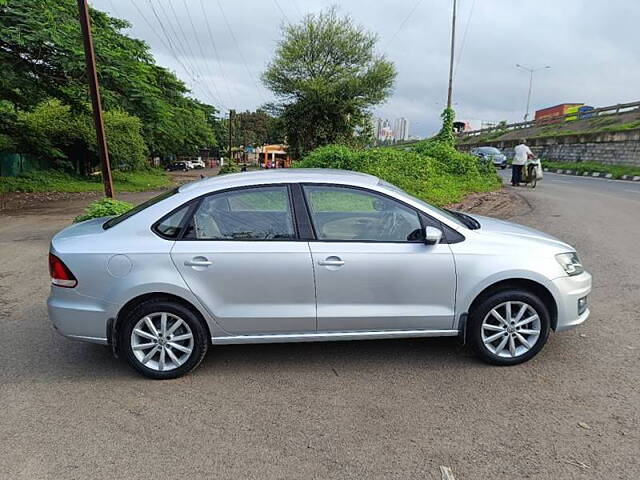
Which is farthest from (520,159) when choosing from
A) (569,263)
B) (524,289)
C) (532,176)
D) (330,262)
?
(330,262)

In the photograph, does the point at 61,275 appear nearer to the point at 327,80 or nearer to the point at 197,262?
the point at 197,262

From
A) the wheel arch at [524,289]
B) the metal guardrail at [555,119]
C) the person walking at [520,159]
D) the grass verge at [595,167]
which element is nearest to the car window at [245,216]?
the wheel arch at [524,289]

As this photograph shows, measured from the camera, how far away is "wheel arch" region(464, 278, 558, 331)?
363cm

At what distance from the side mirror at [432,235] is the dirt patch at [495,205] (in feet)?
24.6

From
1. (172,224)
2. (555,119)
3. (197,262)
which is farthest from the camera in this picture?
(555,119)

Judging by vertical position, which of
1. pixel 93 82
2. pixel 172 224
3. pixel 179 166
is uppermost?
pixel 93 82

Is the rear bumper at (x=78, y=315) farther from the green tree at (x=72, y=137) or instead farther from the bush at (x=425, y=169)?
the green tree at (x=72, y=137)

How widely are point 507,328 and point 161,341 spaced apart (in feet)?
8.89

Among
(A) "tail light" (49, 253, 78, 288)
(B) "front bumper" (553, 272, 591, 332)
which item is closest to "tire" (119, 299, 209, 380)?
(A) "tail light" (49, 253, 78, 288)

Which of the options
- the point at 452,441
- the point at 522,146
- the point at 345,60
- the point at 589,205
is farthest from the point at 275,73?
the point at 452,441

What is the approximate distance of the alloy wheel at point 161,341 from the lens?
11.4 ft

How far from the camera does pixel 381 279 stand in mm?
3523

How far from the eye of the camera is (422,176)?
14.5 metres

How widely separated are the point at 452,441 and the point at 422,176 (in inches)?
490
